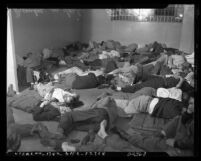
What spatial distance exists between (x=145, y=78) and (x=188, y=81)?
0.67 ft

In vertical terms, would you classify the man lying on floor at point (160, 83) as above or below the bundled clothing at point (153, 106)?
above

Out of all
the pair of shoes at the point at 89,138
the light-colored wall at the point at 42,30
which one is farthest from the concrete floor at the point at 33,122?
the light-colored wall at the point at 42,30

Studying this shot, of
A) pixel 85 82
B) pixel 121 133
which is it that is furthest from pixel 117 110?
pixel 85 82

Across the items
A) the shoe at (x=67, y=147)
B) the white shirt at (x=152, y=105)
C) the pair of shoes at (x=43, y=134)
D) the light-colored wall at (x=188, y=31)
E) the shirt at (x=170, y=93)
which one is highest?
the light-colored wall at (x=188, y=31)

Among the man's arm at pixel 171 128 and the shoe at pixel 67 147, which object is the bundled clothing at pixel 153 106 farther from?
the shoe at pixel 67 147

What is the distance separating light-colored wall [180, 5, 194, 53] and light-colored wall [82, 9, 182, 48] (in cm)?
2

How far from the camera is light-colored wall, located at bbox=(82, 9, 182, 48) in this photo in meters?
1.27

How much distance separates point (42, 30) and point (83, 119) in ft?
1.58

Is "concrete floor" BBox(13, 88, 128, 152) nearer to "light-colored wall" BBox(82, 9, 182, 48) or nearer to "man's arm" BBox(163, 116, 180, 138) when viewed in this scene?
"man's arm" BBox(163, 116, 180, 138)

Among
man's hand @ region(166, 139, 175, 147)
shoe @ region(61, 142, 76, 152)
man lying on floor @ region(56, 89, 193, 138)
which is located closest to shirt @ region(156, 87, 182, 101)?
man lying on floor @ region(56, 89, 193, 138)

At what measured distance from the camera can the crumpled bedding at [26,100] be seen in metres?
1.24

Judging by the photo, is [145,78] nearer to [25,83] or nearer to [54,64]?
[54,64]

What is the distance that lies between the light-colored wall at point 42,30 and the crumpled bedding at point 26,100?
20cm

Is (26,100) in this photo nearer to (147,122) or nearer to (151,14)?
(147,122)
